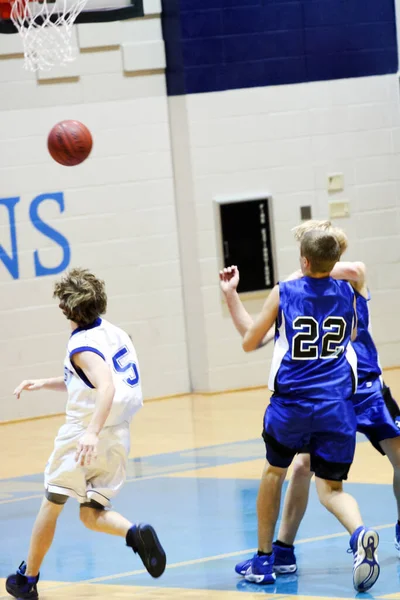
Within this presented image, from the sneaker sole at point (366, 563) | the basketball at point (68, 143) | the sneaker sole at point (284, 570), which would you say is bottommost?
the sneaker sole at point (284, 570)

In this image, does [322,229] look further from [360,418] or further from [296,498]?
[296,498]

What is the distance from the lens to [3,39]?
11.1 metres

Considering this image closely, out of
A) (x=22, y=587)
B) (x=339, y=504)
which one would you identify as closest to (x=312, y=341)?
(x=339, y=504)

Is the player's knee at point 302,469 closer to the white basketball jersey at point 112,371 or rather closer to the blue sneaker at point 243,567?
the blue sneaker at point 243,567

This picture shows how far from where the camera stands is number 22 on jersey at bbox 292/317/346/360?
207 inches

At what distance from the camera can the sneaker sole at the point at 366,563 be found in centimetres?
504

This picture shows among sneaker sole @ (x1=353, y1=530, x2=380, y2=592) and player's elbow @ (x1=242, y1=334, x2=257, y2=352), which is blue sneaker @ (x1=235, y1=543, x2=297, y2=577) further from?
player's elbow @ (x1=242, y1=334, x2=257, y2=352)

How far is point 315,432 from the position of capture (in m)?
5.28

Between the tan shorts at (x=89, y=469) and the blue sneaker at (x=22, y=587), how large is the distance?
423 mm

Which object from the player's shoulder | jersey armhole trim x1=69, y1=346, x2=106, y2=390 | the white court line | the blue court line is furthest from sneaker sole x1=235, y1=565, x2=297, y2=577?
the blue court line

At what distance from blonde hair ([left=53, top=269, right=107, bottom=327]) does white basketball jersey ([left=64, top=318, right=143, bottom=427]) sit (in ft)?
0.18

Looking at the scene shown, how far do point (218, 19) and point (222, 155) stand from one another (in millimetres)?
1302

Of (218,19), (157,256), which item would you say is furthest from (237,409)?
(218,19)

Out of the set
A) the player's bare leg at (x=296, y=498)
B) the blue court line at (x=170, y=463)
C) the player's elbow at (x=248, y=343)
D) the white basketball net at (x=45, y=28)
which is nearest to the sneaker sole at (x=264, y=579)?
the player's bare leg at (x=296, y=498)
